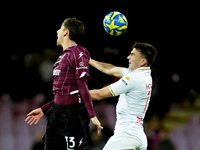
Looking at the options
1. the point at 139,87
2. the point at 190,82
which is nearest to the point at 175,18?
the point at 190,82

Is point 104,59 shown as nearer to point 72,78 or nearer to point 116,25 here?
point 116,25

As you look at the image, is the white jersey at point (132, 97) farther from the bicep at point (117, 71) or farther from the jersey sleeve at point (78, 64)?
the jersey sleeve at point (78, 64)

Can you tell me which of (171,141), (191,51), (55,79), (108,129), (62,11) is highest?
(62,11)

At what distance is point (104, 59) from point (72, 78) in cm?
433

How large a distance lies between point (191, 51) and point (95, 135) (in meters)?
3.76

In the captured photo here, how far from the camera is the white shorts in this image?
345cm

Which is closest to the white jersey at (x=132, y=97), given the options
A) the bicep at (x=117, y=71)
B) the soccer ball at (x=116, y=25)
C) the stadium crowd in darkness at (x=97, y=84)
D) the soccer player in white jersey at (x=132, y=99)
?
the soccer player in white jersey at (x=132, y=99)

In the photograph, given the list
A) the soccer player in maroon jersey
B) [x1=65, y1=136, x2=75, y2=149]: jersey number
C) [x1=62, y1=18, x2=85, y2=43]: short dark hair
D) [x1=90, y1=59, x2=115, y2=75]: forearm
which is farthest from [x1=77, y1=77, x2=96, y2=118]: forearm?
[x1=90, y1=59, x2=115, y2=75]: forearm

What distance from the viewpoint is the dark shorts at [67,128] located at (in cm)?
306

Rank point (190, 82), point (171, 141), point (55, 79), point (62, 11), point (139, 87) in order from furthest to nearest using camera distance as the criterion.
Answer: point (190, 82) → point (62, 11) → point (171, 141) → point (139, 87) → point (55, 79)

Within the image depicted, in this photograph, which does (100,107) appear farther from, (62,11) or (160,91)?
(62,11)

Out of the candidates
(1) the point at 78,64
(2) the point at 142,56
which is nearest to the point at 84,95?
(1) the point at 78,64

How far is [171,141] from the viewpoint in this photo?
7.12m

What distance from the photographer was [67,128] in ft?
10.1
